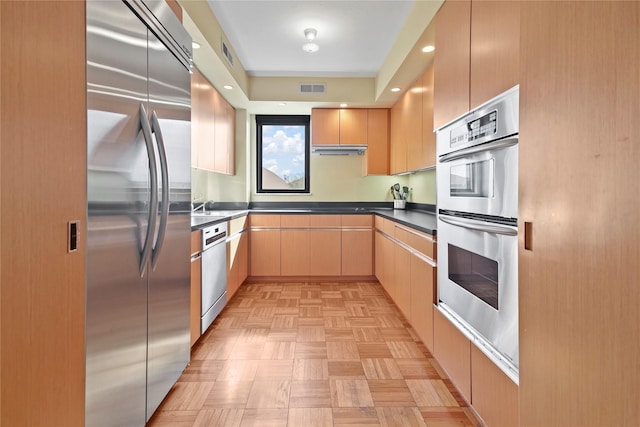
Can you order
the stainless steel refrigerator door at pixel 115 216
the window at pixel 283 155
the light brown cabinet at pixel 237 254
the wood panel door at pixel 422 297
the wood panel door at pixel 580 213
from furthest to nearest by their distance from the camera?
the window at pixel 283 155, the light brown cabinet at pixel 237 254, the wood panel door at pixel 422 297, the stainless steel refrigerator door at pixel 115 216, the wood panel door at pixel 580 213

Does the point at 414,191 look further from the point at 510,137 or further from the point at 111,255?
the point at 111,255

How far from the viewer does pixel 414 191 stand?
14.3 ft

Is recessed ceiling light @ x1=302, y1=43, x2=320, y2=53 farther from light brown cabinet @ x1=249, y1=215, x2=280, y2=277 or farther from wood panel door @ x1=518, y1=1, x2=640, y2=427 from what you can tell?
wood panel door @ x1=518, y1=1, x2=640, y2=427

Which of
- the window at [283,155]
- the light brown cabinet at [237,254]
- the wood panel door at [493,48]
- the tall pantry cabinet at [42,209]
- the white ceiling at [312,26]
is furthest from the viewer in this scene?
the window at [283,155]

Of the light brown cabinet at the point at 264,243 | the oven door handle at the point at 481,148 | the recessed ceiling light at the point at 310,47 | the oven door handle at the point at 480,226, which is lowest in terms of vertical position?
the light brown cabinet at the point at 264,243

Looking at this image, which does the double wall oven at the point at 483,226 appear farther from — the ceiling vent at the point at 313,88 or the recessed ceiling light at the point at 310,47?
the ceiling vent at the point at 313,88

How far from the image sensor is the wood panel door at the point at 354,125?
14.5 feet

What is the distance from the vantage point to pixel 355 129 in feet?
14.5

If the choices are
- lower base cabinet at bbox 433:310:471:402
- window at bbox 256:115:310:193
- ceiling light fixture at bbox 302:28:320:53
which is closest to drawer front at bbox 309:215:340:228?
window at bbox 256:115:310:193

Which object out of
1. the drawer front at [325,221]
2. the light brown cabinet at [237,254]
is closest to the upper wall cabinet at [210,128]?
the light brown cabinet at [237,254]

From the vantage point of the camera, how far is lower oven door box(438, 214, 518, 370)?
127cm

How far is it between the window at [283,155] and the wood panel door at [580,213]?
13.1 feet

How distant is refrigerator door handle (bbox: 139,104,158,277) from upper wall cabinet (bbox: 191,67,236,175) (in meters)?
1.47

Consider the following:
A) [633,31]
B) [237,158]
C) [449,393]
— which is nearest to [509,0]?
[633,31]
